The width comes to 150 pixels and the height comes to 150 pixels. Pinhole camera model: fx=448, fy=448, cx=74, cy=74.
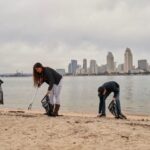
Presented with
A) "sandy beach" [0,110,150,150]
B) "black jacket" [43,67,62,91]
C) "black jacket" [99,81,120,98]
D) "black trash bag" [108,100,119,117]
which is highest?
"black jacket" [43,67,62,91]

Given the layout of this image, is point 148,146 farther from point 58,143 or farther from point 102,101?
point 102,101

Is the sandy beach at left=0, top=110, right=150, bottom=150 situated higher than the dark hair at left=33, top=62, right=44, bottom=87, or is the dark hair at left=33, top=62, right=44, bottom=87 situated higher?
the dark hair at left=33, top=62, right=44, bottom=87

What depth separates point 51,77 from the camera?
1199 centimetres

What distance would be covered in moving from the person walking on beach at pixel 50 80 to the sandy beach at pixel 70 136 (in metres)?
1.47

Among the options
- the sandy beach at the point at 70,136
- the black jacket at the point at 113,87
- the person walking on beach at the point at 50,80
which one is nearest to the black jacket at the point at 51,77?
the person walking on beach at the point at 50,80

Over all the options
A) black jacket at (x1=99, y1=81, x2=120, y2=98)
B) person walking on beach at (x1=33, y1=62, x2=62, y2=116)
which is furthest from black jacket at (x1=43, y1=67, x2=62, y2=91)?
black jacket at (x1=99, y1=81, x2=120, y2=98)

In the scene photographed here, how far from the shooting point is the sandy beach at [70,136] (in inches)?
323

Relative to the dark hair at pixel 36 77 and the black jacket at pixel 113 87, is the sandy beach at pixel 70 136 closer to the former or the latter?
the dark hair at pixel 36 77

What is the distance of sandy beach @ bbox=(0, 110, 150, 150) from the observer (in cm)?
820

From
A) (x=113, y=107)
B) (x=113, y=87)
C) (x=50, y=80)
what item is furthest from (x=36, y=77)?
(x=113, y=107)

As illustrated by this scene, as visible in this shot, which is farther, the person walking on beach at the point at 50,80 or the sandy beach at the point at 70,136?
the person walking on beach at the point at 50,80

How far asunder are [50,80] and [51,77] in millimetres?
85

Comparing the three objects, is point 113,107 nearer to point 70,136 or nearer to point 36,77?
point 36,77

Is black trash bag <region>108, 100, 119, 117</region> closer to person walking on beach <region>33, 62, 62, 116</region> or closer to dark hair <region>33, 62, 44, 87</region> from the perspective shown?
person walking on beach <region>33, 62, 62, 116</region>
